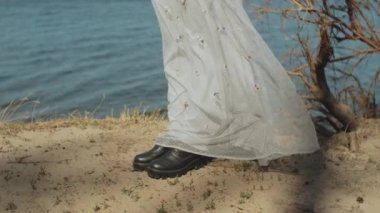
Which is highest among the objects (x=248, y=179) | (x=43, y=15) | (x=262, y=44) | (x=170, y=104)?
(x=262, y=44)

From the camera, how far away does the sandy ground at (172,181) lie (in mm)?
3357

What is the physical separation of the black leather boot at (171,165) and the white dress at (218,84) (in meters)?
0.07

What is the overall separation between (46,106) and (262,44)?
16.5 ft

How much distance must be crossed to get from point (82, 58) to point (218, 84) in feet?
23.7

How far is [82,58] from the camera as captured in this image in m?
10.5

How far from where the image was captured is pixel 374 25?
183 inches

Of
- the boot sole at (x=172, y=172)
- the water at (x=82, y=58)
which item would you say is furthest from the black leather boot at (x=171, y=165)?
the water at (x=82, y=58)

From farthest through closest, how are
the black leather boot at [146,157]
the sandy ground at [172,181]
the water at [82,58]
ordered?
the water at [82,58]
the black leather boot at [146,157]
the sandy ground at [172,181]

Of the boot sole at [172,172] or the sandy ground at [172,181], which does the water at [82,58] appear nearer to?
the sandy ground at [172,181]

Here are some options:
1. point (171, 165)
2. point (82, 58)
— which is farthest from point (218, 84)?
point (82, 58)

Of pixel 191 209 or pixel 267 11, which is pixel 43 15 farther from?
pixel 191 209

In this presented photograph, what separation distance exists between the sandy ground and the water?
A: 92.4 inches

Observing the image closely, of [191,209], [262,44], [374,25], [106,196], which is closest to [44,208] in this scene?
[106,196]

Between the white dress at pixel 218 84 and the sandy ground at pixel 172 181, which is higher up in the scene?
the white dress at pixel 218 84
